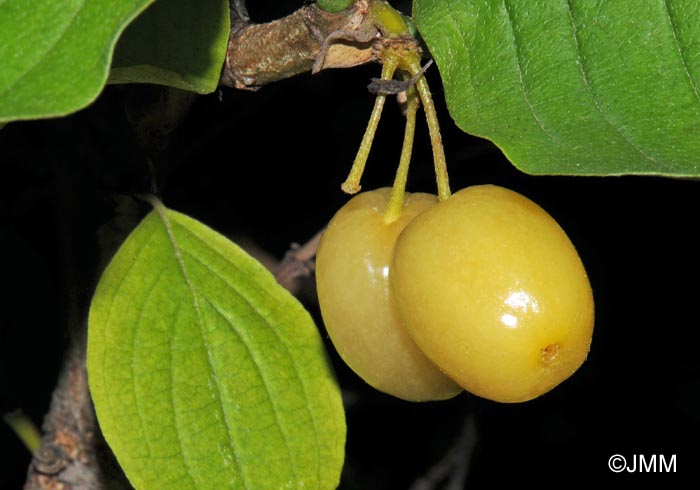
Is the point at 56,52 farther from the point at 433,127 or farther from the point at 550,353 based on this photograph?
the point at 550,353

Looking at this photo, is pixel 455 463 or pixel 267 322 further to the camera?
pixel 455 463

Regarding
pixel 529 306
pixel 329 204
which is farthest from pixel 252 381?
pixel 329 204

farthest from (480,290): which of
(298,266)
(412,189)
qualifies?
(412,189)

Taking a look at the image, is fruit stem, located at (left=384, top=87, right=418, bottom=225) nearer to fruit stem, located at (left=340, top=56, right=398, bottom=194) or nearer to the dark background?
fruit stem, located at (left=340, top=56, right=398, bottom=194)

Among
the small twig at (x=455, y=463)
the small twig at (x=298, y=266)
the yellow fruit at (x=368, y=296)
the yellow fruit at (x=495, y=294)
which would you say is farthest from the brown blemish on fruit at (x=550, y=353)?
the small twig at (x=455, y=463)

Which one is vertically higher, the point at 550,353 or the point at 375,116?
the point at 375,116
